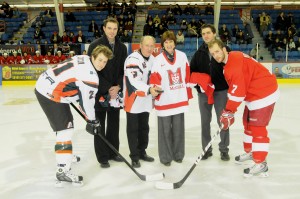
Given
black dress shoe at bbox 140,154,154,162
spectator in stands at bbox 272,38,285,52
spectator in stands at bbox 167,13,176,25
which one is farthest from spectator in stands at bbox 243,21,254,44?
black dress shoe at bbox 140,154,154,162

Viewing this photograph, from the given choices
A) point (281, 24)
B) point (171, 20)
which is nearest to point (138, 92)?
point (171, 20)

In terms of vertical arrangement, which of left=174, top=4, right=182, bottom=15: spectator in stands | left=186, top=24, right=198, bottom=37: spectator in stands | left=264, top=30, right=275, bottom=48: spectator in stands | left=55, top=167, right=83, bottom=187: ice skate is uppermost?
left=174, top=4, right=182, bottom=15: spectator in stands

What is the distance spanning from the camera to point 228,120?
2576mm

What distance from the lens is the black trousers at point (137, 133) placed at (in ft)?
9.68

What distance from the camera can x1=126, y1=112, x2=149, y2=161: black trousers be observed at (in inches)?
116

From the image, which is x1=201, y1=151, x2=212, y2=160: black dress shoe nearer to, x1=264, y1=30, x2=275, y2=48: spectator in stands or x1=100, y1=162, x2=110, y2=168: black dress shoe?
x1=100, y1=162, x2=110, y2=168: black dress shoe

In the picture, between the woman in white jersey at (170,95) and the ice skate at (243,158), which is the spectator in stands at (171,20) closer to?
the woman in white jersey at (170,95)

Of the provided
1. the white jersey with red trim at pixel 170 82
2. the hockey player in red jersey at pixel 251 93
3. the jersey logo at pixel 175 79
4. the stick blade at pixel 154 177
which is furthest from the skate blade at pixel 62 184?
the hockey player in red jersey at pixel 251 93

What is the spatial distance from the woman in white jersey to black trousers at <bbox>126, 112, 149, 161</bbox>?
0.16m

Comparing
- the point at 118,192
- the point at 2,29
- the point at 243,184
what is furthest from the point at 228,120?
the point at 2,29

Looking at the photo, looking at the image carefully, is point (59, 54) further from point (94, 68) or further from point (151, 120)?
point (94, 68)

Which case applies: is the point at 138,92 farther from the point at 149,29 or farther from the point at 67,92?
the point at 149,29

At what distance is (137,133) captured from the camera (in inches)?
119

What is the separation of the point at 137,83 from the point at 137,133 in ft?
1.59
